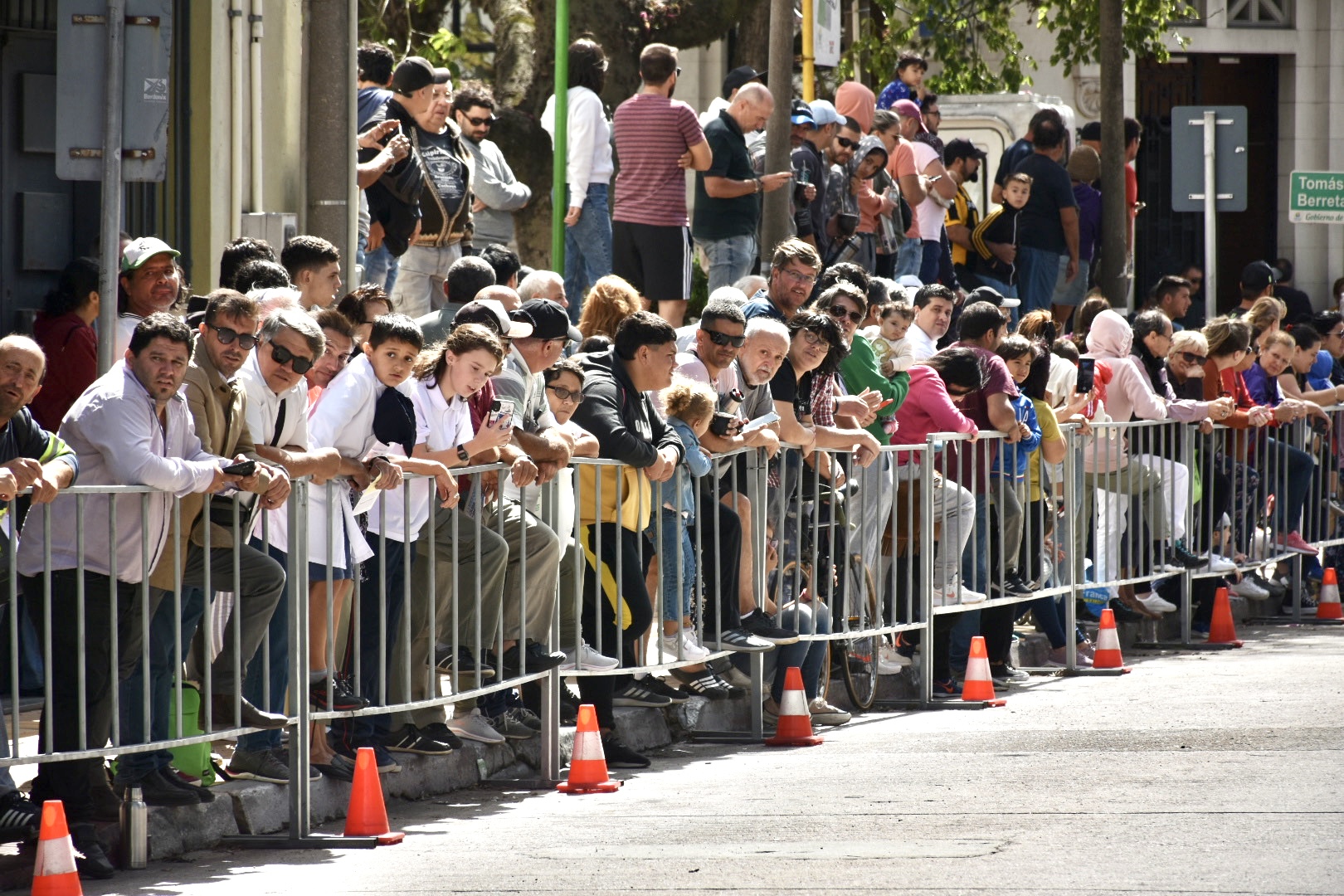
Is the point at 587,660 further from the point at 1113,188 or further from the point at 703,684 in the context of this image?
the point at 1113,188

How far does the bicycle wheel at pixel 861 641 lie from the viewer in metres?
10.8

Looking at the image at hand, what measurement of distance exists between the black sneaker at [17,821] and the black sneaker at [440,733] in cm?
198

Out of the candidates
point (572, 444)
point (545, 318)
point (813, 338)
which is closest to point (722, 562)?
point (572, 444)

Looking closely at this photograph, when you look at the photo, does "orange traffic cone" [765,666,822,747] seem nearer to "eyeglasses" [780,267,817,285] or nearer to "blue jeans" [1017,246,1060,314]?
"eyeglasses" [780,267,817,285]

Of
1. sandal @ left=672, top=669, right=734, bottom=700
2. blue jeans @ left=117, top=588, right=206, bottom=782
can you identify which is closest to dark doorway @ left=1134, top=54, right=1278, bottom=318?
sandal @ left=672, top=669, right=734, bottom=700

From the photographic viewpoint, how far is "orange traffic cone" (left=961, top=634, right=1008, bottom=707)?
1126 cm

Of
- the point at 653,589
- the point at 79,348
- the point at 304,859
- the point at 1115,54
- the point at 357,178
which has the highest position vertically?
the point at 1115,54

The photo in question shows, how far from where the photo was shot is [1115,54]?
Result: 18.5 m

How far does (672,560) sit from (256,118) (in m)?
4.12

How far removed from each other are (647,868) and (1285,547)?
919 cm

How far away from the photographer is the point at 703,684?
1039 centimetres

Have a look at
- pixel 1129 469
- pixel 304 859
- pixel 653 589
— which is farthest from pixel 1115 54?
pixel 304 859

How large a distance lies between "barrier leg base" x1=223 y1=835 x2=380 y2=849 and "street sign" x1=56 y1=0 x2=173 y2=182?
7.48 ft

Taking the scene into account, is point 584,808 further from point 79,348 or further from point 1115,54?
point 1115,54
